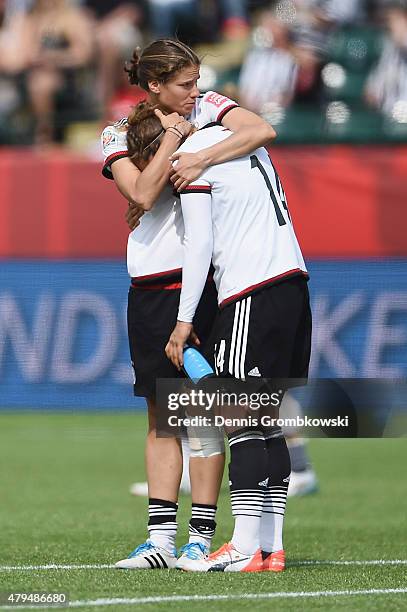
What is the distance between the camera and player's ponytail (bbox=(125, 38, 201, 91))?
5156mm

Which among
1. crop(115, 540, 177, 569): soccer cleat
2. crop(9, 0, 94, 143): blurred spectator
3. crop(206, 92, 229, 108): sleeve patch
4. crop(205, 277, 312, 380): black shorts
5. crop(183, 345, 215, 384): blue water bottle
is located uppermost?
crop(206, 92, 229, 108): sleeve patch

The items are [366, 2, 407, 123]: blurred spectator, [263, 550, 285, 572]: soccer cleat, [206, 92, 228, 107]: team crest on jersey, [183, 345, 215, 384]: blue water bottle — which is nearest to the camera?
[183, 345, 215, 384]: blue water bottle

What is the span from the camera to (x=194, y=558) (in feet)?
16.8

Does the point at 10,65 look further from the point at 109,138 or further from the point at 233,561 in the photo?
the point at 233,561

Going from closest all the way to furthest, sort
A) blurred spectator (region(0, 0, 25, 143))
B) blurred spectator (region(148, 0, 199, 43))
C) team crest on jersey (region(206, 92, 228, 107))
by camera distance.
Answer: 1. team crest on jersey (region(206, 92, 228, 107))
2. blurred spectator (region(0, 0, 25, 143))
3. blurred spectator (region(148, 0, 199, 43))

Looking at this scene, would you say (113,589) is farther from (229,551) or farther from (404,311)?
(404,311)

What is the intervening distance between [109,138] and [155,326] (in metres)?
0.78

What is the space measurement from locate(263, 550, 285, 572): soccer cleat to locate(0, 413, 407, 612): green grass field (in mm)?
80

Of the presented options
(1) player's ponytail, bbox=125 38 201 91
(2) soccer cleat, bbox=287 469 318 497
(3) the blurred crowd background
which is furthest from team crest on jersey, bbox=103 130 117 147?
(3) the blurred crowd background

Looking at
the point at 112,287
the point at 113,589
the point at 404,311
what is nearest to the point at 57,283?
the point at 112,287

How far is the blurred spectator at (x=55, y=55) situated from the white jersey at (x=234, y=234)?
9.13 meters

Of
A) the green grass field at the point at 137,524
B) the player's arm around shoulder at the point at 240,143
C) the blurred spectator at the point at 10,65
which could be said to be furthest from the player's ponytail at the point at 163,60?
the blurred spectator at the point at 10,65

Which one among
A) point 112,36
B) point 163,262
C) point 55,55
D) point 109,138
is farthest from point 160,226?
point 112,36

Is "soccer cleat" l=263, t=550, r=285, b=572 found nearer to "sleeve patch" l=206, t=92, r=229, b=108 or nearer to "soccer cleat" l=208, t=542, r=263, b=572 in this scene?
"soccer cleat" l=208, t=542, r=263, b=572
